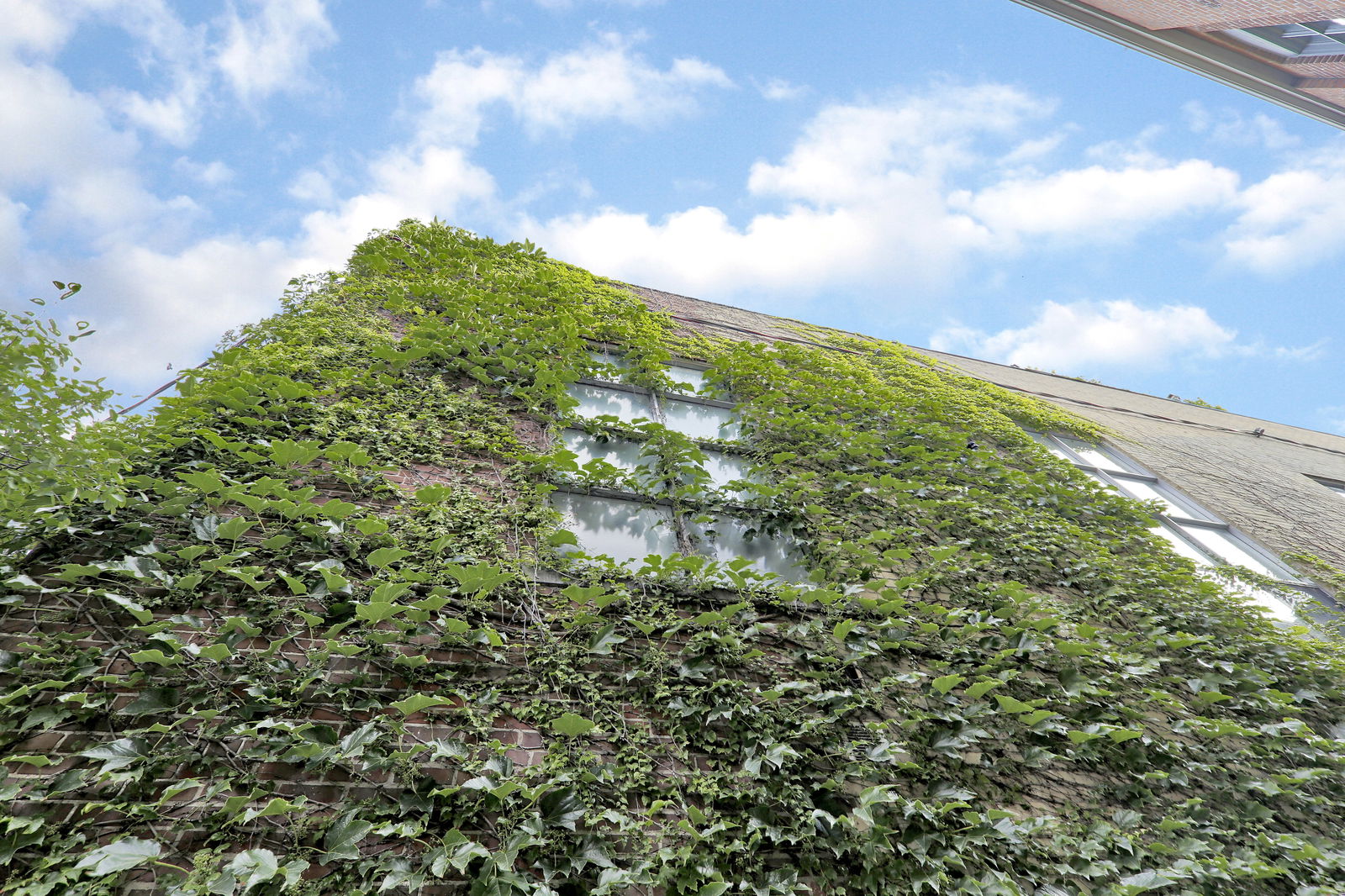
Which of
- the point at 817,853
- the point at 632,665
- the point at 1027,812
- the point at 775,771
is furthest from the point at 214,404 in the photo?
the point at 1027,812

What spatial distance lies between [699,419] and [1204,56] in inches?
353

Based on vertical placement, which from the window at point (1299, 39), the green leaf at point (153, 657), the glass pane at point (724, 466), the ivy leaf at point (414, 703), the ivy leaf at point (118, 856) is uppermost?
the window at point (1299, 39)

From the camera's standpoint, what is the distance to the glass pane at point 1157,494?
5.88m

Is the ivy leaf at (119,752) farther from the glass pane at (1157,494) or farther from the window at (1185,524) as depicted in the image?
the glass pane at (1157,494)

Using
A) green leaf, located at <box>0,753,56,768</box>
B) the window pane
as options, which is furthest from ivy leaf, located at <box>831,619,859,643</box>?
green leaf, located at <box>0,753,56,768</box>

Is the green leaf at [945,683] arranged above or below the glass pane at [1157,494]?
below

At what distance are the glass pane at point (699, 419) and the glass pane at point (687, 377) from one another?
165 millimetres

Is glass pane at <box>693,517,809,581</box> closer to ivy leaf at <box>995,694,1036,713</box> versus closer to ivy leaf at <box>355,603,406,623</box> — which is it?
ivy leaf at <box>995,694,1036,713</box>

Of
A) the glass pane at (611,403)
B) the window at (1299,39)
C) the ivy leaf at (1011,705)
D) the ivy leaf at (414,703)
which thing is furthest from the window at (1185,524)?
the window at (1299,39)

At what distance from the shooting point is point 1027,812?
2791mm

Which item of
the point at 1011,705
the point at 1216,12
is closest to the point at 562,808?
the point at 1011,705

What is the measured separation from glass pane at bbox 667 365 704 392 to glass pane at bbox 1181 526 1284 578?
4.40m

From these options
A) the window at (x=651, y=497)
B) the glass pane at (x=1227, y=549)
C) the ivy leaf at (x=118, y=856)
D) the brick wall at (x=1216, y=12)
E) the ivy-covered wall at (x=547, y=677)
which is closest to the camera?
the ivy leaf at (x=118, y=856)

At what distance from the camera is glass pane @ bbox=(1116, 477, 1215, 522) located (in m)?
5.88
